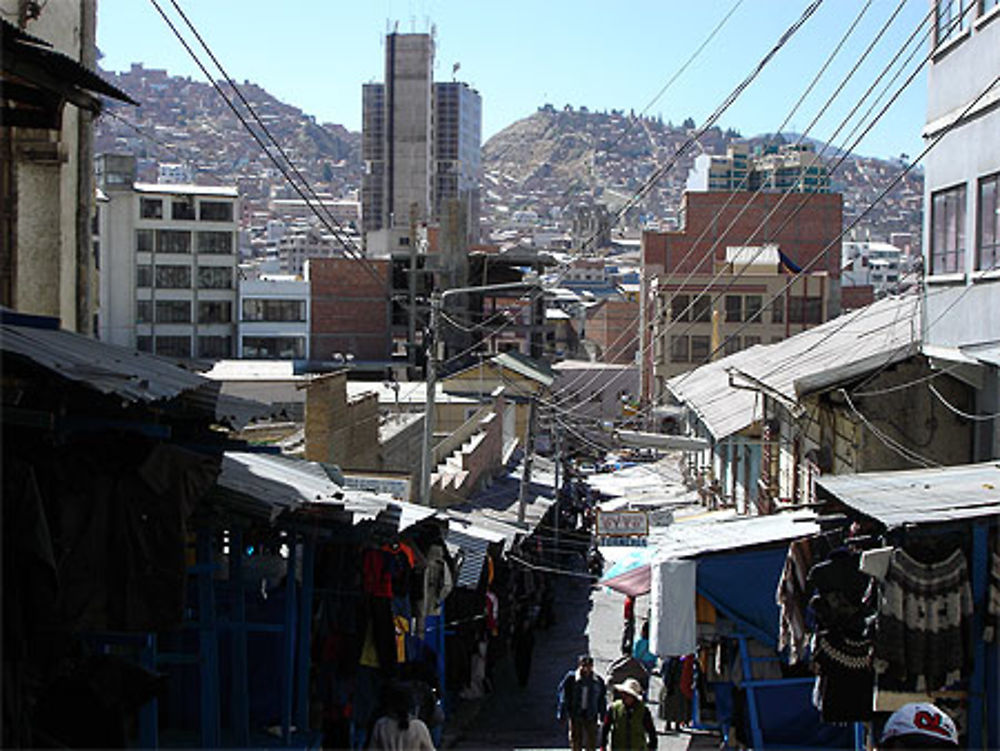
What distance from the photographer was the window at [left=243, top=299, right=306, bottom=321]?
76500 millimetres

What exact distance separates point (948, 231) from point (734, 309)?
43.3 meters

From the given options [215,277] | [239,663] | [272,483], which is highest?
[215,277]

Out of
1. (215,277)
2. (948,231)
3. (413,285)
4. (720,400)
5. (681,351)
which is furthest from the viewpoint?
(215,277)

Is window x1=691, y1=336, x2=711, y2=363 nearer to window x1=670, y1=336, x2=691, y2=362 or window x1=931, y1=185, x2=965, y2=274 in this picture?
window x1=670, y1=336, x2=691, y2=362

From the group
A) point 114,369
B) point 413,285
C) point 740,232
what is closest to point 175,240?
point 413,285

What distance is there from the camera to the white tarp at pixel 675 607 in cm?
1182

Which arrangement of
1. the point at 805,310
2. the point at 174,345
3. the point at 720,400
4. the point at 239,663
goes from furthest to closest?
1. the point at 174,345
2. the point at 805,310
3. the point at 720,400
4. the point at 239,663

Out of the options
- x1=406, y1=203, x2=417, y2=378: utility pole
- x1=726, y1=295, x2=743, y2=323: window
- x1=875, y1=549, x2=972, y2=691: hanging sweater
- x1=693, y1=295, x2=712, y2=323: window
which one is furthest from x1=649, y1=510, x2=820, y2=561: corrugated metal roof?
x1=406, y1=203, x2=417, y2=378: utility pole

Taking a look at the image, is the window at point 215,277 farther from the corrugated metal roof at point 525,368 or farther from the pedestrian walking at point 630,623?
the pedestrian walking at point 630,623

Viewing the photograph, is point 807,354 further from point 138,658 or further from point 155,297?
point 155,297

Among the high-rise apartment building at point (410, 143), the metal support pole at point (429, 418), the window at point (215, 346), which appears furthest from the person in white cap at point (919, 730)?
the high-rise apartment building at point (410, 143)

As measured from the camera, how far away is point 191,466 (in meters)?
6.57

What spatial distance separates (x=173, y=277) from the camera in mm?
73375

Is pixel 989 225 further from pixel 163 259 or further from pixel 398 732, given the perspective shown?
pixel 163 259
